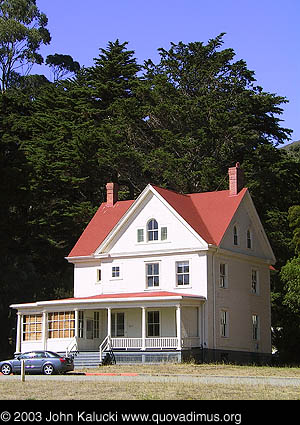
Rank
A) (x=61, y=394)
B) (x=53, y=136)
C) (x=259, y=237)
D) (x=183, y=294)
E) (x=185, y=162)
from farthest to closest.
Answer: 1. (x=53, y=136)
2. (x=185, y=162)
3. (x=259, y=237)
4. (x=183, y=294)
5. (x=61, y=394)

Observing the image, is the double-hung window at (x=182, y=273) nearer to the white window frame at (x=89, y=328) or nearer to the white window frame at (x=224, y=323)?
the white window frame at (x=224, y=323)

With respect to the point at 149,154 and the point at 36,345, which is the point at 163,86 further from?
the point at 36,345

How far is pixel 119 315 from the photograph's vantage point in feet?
163

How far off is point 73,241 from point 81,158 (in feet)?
22.9

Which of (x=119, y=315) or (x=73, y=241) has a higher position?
(x=73, y=241)

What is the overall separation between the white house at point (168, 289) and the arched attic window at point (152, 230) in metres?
0.06

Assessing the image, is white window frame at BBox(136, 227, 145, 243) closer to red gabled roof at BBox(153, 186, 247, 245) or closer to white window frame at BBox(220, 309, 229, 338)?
red gabled roof at BBox(153, 186, 247, 245)

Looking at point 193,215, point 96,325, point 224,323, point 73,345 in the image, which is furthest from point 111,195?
point 224,323

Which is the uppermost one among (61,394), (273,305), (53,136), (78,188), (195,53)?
(195,53)

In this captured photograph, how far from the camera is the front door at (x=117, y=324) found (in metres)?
49.5

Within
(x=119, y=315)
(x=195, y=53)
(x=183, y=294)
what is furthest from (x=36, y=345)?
(x=195, y=53)

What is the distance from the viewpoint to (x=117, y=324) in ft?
163

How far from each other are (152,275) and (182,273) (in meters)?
2.21

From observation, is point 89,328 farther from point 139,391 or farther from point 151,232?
point 139,391
